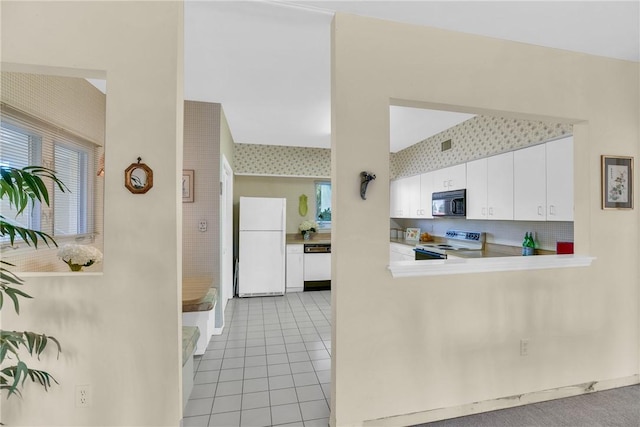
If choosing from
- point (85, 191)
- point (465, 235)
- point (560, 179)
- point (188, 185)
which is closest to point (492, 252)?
point (465, 235)

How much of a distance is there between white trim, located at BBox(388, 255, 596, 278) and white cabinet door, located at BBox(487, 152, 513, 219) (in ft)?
3.45

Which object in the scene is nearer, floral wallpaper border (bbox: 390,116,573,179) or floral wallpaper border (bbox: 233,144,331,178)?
floral wallpaper border (bbox: 390,116,573,179)

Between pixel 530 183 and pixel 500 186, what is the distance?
35 cm

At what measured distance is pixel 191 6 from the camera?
1.71 meters

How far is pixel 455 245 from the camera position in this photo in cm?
433

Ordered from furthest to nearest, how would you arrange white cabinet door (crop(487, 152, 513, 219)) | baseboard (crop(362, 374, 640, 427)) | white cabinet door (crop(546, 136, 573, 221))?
white cabinet door (crop(487, 152, 513, 219))
white cabinet door (crop(546, 136, 573, 221))
baseboard (crop(362, 374, 640, 427))

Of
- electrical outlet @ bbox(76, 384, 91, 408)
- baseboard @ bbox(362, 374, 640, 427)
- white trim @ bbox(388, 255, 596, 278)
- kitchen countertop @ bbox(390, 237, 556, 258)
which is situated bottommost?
baseboard @ bbox(362, 374, 640, 427)

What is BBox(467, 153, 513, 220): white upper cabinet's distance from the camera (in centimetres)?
318

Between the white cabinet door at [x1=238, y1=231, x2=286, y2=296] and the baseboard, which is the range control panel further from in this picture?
the white cabinet door at [x1=238, y1=231, x2=286, y2=296]

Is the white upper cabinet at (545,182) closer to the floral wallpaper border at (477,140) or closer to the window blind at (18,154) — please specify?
the floral wallpaper border at (477,140)

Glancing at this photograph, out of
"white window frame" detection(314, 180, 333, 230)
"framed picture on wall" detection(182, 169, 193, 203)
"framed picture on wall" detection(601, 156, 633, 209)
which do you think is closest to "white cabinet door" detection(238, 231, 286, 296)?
"white window frame" detection(314, 180, 333, 230)

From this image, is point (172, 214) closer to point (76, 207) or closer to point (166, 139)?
point (166, 139)

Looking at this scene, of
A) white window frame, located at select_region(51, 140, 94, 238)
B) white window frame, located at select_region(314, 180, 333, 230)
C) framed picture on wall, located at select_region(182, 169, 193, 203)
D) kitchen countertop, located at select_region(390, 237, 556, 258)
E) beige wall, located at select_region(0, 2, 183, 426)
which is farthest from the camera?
white window frame, located at select_region(314, 180, 333, 230)

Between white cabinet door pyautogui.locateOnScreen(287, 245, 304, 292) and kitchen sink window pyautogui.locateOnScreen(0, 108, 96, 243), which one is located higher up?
kitchen sink window pyautogui.locateOnScreen(0, 108, 96, 243)
